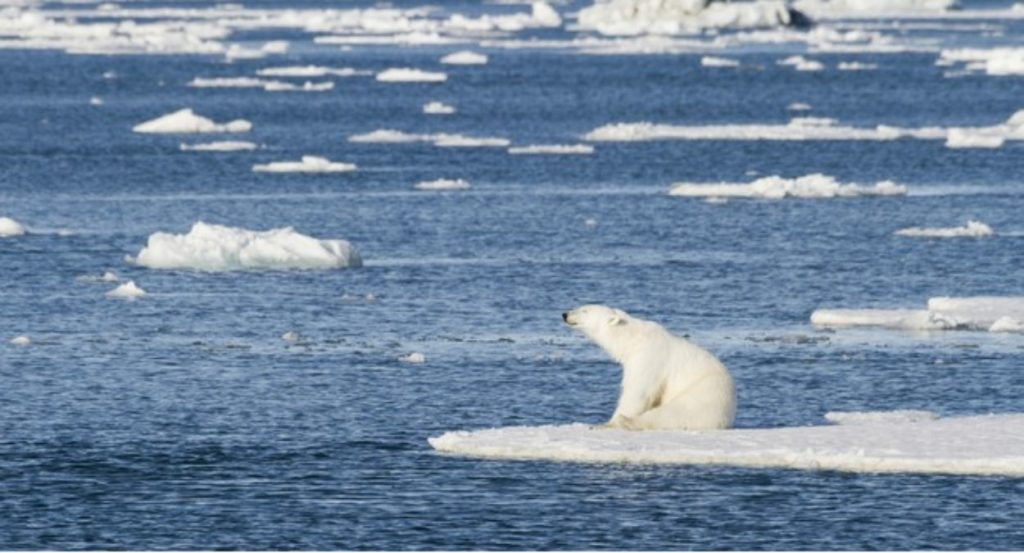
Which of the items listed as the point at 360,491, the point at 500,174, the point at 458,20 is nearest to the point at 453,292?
the point at 360,491

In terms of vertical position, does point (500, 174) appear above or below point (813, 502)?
below

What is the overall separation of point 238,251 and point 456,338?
744 centimetres

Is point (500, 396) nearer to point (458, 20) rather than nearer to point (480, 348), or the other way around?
point (480, 348)

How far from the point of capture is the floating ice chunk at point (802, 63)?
98.1 metres

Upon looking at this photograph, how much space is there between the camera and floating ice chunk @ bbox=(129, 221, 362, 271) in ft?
123

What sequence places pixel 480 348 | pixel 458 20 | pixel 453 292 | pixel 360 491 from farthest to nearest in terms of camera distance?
1. pixel 458 20
2. pixel 453 292
3. pixel 480 348
4. pixel 360 491

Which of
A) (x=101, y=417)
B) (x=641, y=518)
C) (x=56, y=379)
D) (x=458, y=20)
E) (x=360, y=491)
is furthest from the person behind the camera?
(x=458, y=20)

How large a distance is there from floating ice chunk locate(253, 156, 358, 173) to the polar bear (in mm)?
34119

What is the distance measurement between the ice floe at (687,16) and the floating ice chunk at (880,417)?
97.4 meters

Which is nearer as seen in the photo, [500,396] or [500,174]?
[500,396]

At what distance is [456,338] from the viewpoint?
30844 mm

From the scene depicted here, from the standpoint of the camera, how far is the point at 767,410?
82.7 feet

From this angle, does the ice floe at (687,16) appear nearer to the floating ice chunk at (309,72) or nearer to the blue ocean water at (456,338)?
the floating ice chunk at (309,72)

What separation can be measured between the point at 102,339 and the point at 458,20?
350 ft
